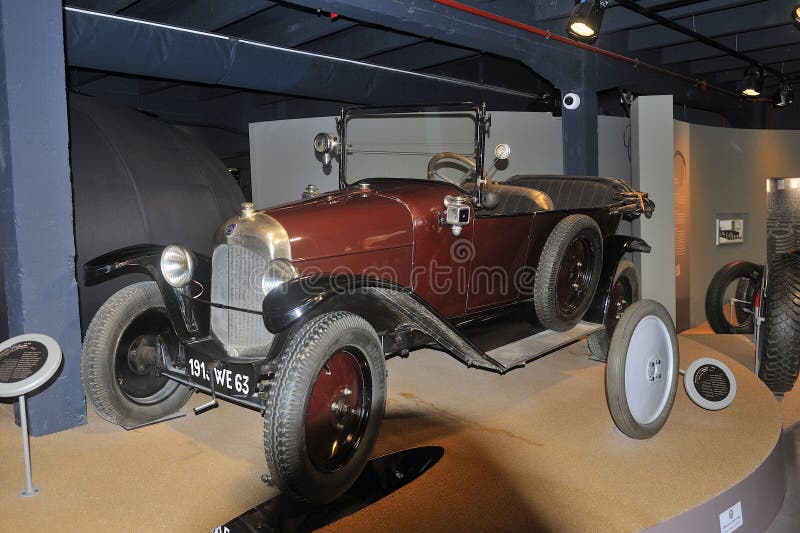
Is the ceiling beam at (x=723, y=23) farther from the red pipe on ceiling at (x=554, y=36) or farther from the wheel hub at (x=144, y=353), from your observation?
the wheel hub at (x=144, y=353)

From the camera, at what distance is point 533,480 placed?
2947 mm

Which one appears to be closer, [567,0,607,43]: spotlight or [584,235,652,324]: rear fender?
[584,235,652,324]: rear fender

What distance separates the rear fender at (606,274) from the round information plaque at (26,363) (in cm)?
345

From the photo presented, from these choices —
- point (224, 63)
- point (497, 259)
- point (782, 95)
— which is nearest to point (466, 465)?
point (497, 259)

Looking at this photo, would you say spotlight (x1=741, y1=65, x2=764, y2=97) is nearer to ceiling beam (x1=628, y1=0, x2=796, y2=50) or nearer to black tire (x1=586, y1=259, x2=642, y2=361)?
ceiling beam (x1=628, y1=0, x2=796, y2=50)

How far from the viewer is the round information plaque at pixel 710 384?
3.76m

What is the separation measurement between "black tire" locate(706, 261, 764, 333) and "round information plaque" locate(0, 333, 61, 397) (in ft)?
18.8

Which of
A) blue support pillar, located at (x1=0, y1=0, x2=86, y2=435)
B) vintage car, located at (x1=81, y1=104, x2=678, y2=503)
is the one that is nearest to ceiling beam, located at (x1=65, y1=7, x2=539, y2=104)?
blue support pillar, located at (x1=0, y1=0, x2=86, y2=435)

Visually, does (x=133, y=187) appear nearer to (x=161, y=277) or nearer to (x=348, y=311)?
(x=161, y=277)

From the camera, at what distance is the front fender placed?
3.31m

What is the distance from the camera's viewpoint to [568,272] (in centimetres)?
440

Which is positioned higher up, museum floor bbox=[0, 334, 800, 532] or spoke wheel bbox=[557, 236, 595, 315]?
spoke wheel bbox=[557, 236, 595, 315]

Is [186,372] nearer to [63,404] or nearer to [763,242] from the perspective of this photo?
[63,404]

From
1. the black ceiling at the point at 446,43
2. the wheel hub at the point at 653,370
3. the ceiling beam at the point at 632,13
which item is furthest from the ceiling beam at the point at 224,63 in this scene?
the wheel hub at the point at 653,370
